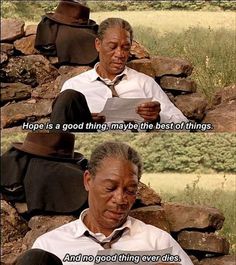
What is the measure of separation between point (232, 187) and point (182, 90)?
10.4 inches

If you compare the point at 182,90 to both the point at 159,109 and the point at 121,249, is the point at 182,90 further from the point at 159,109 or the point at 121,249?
the point at 121,249

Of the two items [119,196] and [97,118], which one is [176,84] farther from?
[119,196]

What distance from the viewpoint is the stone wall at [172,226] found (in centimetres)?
162

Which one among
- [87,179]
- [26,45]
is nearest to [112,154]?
[87,179]

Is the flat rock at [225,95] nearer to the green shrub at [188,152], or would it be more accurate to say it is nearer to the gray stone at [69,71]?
the green shrub at [188,152]

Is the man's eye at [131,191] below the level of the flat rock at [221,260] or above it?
above

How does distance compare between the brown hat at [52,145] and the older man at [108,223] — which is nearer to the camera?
the older man at [108,223]

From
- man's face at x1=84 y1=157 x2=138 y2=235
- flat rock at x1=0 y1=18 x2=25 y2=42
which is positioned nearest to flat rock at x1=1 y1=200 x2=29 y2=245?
man's face at x1=84 y1=157 x2=138 y2=235

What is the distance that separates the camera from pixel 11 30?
1.72 meters

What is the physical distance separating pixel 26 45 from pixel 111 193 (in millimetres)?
461

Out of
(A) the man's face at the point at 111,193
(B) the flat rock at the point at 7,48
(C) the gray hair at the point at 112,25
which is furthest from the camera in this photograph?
(B) the flat rock at the point at 7,48

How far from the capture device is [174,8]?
167 cm

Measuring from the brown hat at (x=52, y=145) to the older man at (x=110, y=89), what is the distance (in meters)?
0.04

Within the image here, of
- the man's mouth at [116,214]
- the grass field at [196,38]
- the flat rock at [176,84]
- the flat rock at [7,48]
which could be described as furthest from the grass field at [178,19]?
the man's mouth at [116,214]
